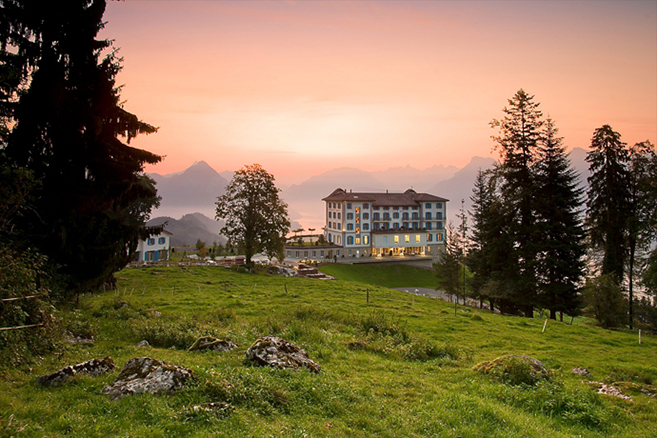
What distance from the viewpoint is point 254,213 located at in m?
48.8

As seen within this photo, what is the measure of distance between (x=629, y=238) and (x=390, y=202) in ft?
187

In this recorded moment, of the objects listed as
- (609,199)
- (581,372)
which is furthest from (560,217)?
(581,372)

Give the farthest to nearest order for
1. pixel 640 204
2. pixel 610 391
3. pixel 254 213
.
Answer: pixel 254 213 < pixel 640 204 < pixel 610 391

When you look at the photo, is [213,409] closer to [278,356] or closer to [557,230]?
[278,356]

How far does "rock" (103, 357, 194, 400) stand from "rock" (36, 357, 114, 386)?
884 mm

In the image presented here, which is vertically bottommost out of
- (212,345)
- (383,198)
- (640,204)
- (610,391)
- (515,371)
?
(610,391)

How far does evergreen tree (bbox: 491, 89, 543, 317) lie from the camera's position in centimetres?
3222

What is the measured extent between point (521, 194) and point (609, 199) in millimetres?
7761

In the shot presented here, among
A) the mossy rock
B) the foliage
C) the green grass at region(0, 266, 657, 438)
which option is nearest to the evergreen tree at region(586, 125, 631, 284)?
the foliage

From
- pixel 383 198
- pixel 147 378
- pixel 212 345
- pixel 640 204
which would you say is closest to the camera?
pixel 147 378

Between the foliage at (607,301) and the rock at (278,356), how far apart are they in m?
28.5

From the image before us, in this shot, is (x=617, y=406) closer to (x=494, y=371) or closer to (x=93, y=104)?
(x=494, y=371)

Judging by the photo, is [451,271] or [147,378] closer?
[147,378]

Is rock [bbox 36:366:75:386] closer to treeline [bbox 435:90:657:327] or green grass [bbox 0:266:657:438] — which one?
green grass [bbox 0:266:657:438]
